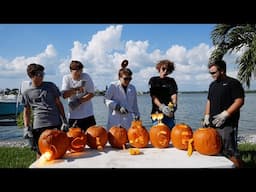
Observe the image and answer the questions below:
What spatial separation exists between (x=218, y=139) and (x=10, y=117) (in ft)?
56.7

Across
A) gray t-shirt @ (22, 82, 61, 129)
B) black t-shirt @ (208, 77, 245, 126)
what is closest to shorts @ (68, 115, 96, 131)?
gray t-shirt @ (22, 82, 61, 129)

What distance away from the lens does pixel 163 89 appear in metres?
3.61

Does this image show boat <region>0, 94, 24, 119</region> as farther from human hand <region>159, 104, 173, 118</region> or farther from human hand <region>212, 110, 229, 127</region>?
human hand <region>212, 110, 229, 127</region>

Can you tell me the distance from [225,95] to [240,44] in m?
5.33

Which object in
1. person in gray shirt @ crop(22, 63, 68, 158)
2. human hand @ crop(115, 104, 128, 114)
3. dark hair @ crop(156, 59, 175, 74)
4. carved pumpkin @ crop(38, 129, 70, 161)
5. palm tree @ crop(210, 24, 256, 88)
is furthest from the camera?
palm tree @ crop(210, 24, 256, 88)

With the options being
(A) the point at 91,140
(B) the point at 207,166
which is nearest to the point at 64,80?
(A) the point at 91,140

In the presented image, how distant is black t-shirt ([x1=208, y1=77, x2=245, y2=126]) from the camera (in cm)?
306

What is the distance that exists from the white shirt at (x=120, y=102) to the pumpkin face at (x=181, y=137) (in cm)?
106

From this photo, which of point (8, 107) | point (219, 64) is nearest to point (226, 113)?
point (219, 64)

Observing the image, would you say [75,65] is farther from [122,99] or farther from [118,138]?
[118,138]

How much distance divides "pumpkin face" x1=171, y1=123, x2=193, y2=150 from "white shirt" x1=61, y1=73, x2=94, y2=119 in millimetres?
1272
